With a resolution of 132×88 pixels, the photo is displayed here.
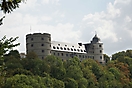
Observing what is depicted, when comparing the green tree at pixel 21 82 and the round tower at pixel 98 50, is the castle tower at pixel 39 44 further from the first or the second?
the green tree at pixel 21 82

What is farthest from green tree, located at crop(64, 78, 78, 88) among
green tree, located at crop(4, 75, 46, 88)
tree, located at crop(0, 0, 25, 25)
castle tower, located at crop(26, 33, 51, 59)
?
tree, located at crop(0, 0, 25, 25)

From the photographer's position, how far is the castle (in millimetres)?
126812

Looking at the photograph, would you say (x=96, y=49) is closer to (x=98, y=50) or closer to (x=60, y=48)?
(x=98, y=50)

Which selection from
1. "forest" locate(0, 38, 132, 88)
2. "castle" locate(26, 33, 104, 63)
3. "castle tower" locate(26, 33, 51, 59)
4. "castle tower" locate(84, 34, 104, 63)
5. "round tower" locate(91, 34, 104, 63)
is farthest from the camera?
"castle tower" locate(84, 34, 104, 63)

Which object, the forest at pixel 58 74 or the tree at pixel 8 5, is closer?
the tree at pixel 8 5

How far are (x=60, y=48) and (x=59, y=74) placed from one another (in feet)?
162

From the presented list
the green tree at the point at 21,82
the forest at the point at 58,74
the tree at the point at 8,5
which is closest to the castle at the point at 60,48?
the forest at the point at 58,74

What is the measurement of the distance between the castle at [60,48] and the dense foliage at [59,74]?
65.2 ft

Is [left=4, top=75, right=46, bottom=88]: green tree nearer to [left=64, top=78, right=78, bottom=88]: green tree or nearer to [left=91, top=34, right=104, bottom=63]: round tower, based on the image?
[left=64, top=78, right=78, bottom=88]: green tree

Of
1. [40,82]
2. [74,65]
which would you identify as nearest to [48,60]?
[74,65]

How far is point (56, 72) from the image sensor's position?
92.8 meters

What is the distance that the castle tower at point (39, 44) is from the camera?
126250 millimetres

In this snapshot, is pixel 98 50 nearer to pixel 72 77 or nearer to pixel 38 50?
pixel 38 50

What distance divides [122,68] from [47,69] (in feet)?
115
